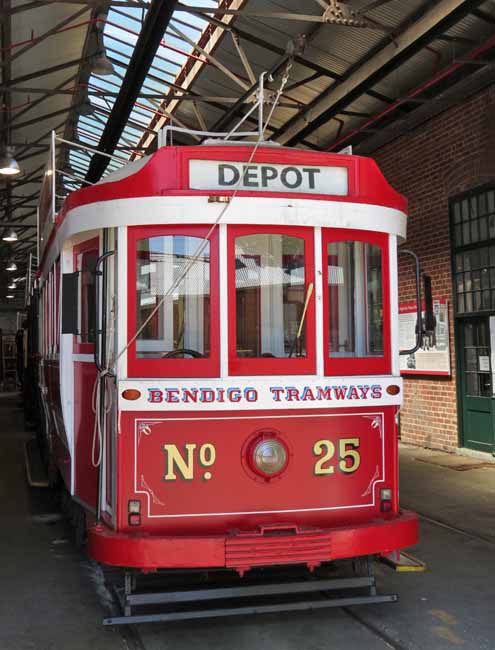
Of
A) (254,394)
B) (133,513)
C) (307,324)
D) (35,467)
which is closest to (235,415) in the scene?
(254,394)

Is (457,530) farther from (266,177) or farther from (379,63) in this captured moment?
(379,63)

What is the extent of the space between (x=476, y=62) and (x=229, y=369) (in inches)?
254

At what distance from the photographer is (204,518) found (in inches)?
163

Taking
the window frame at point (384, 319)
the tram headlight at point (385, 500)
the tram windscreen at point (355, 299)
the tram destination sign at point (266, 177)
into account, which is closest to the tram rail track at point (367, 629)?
the tram headlight at point (385, 500)

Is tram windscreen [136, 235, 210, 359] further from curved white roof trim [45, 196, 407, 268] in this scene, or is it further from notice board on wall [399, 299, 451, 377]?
notice board on wall [399, 299, 451, 377]

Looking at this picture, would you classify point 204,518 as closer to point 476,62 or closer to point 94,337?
point 94,337

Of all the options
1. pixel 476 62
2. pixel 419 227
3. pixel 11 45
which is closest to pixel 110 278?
pixel 476 62

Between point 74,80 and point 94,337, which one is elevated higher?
point 74,80

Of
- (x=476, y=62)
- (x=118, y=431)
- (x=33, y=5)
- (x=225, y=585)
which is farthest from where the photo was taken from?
(x=33, y=5)

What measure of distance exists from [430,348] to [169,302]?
7.54 m

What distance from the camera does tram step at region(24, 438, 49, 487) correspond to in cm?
770

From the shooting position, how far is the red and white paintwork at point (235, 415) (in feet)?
13.3

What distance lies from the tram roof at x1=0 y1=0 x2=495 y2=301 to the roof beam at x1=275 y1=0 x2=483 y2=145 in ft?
0.06

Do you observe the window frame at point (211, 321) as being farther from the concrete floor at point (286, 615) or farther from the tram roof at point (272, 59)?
the tram roof at point (272, 59)
